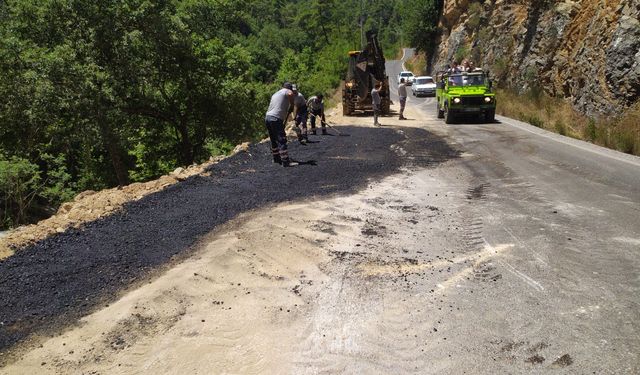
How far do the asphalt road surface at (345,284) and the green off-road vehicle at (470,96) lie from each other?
10.4 meters

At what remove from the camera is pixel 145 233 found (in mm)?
5938

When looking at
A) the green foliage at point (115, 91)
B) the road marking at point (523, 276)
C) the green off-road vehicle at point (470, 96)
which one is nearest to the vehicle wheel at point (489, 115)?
the green off-road vehicle at point (470, 96)

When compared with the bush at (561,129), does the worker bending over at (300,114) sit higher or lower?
higher

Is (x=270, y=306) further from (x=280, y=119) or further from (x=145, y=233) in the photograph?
(x=280, y=119)

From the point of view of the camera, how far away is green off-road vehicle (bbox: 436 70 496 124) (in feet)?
60.2

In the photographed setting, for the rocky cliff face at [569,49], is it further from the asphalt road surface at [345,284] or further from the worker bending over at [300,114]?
the worker bending over at [300,114]

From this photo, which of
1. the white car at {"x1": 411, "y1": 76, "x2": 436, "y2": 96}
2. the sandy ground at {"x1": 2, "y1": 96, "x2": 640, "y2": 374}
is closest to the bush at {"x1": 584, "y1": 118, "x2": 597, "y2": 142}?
the sandy ground at {"x1": 2, "y1": 96, "x2": 640, "y2": 374}

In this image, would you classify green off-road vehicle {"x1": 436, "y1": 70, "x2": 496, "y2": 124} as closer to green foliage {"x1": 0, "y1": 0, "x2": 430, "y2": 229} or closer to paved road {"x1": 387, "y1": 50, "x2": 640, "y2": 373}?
paved road {"x1": 387, "y1": 50, "x2": 640, "y2": 373}

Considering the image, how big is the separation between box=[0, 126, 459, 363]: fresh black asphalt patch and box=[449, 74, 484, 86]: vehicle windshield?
8023 mm

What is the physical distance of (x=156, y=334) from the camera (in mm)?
3758

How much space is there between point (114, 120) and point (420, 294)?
14539 millimetres

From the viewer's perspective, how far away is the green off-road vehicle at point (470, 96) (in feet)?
60.2

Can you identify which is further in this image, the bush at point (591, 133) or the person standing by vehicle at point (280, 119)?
the bush at point (591, 133)

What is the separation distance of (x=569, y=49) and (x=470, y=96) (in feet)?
21.2
